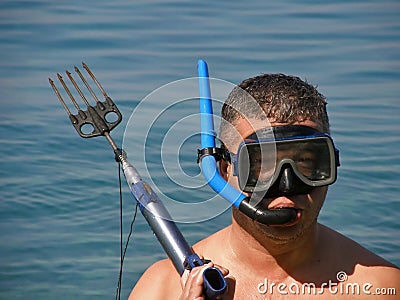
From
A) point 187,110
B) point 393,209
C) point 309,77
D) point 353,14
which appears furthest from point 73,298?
point 353,14

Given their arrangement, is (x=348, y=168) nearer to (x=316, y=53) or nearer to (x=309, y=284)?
(x=316, y=53)

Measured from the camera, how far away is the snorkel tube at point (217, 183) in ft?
9.01

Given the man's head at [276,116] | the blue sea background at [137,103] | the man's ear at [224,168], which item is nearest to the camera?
the man's head at [276,116]

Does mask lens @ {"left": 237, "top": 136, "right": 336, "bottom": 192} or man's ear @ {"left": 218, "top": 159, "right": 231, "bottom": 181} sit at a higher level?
man's ear @ {"left": 218, "top": 159, "right": 231, "bottom": 181}

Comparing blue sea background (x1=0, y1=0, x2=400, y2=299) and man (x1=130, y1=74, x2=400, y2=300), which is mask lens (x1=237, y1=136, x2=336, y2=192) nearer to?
man (x1=130, y1=74, x2=400, y2=300)

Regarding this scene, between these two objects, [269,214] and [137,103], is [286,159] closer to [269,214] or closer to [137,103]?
[269,214]

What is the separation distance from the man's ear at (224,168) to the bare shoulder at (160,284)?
36 centimetres

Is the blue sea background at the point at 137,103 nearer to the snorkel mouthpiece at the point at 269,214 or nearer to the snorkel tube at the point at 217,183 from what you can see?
the snorkel tube at the point at 217,183

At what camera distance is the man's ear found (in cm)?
298

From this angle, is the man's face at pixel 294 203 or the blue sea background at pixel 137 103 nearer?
the man's face at pixel 294 203

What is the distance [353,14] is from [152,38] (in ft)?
6.16

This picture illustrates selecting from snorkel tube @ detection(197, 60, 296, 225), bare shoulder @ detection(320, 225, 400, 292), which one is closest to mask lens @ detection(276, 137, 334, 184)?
snorkel tube @ detection(197, 60, 296, 225)

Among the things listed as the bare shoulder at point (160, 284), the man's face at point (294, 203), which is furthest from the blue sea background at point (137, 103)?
the man's face at point (294, 203)

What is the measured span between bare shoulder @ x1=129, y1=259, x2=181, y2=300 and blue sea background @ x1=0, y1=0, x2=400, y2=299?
62 cm
